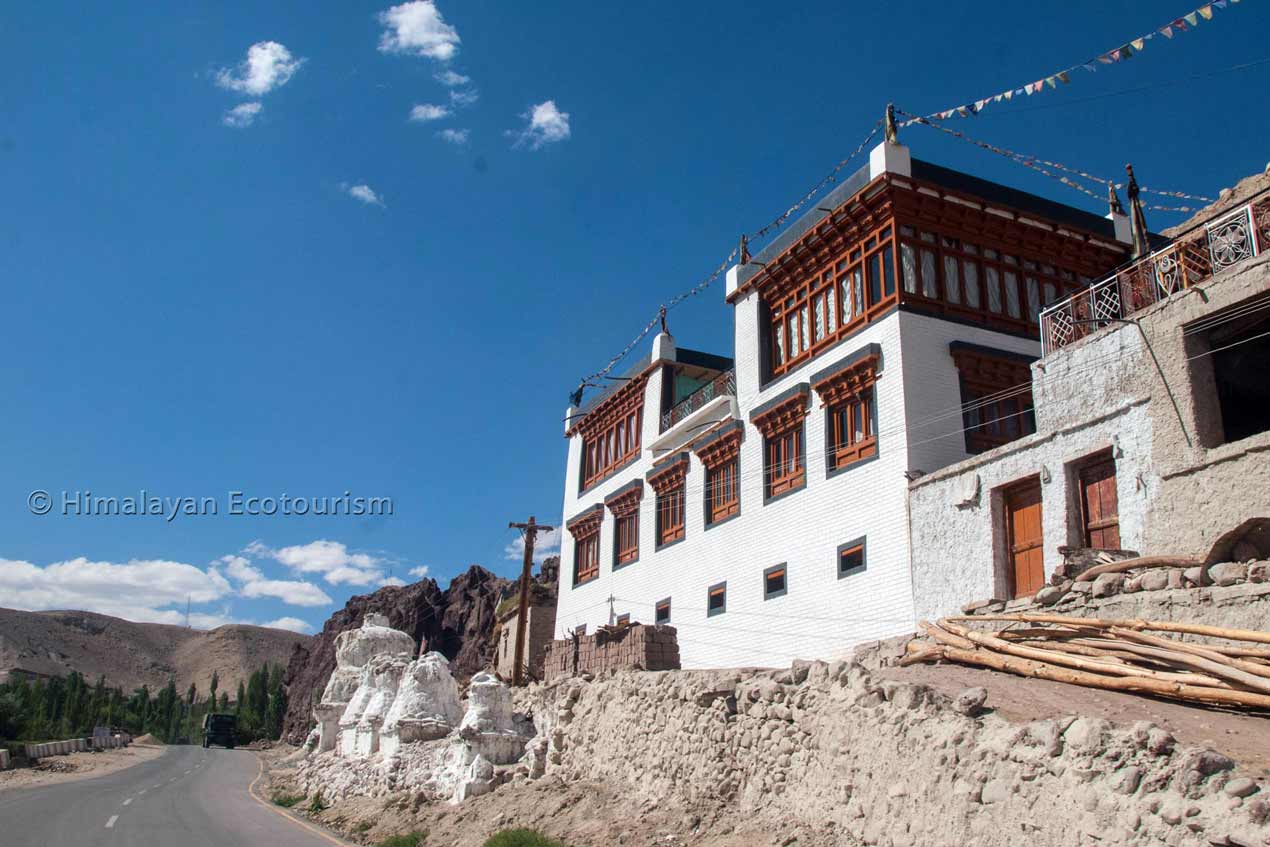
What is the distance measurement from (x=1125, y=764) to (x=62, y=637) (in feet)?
542

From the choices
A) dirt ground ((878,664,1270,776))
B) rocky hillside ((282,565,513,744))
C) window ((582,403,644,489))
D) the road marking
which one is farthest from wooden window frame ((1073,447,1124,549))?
rocky hillside ((282,565,513,744))

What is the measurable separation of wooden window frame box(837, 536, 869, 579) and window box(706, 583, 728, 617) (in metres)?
4.69

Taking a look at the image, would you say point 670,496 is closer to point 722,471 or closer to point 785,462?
point 722,471

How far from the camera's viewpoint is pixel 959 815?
27.9ft

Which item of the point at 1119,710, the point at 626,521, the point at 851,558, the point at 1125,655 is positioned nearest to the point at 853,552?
the point at 851,558

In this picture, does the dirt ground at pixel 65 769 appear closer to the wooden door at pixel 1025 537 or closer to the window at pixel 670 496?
the window at pixel 670 496

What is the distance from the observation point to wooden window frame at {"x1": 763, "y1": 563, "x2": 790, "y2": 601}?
21719 mm

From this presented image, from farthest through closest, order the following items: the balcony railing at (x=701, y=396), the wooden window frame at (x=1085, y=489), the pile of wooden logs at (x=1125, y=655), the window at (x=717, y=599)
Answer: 1. the balcony railing at (x=701, y=396)
2. the window at (x=717, y=599)
3. the wooden window frame at (x=1085, y=489)
4. the pile of wooden logs at (x=1125, y=655)

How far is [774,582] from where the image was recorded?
73.0 ft

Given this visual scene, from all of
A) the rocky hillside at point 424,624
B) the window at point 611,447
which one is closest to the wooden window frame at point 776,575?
the window at point 611,447

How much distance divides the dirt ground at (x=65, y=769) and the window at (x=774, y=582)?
2474cm

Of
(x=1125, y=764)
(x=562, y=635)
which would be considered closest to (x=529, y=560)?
(x=562, y=635)

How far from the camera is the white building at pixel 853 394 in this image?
63.5 feet

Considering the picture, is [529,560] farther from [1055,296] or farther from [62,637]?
[62,637]
